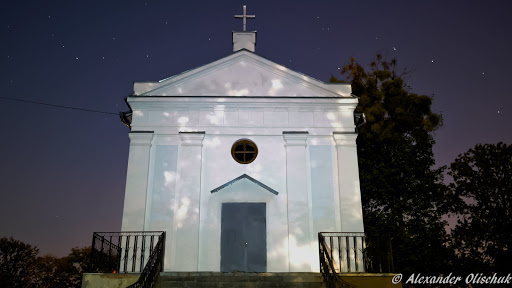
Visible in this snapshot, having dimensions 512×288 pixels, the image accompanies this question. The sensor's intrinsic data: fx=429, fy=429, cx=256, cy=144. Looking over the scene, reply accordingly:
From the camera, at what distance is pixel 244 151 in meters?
13.7

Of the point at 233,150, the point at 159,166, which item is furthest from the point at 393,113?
the point at 159,166

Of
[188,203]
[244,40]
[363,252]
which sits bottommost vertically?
[363,252]

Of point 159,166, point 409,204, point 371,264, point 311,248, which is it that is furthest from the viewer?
point 409,204

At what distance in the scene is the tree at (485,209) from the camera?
18.3 meters

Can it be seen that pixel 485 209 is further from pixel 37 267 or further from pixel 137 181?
pixel 37 267

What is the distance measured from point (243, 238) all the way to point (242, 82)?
5.25 meters

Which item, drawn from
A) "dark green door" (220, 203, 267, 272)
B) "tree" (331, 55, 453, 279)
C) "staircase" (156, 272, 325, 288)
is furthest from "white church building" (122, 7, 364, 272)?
"tree" (331, 55, 453, 279)

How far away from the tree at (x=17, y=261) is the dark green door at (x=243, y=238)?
29.8 meters

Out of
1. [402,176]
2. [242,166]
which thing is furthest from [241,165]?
[402,176]

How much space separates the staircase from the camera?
9.78 metres

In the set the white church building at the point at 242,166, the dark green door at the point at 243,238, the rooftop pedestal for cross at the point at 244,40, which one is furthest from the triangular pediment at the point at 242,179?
the rooftop pedestal for cross at the point at 244,40

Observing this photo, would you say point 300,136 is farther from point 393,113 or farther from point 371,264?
point 393,113

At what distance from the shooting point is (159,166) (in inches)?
529

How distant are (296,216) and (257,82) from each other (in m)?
4.75
